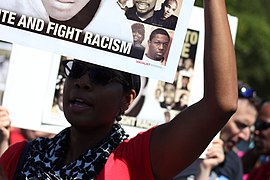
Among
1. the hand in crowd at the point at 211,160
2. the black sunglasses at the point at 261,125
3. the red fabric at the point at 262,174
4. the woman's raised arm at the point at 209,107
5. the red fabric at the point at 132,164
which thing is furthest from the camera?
the black sunglasses at the point at 261,125

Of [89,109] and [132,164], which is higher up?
[89,109]

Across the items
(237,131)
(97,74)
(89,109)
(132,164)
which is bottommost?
(237,131)

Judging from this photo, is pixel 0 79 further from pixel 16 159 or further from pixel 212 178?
pixel 212 178

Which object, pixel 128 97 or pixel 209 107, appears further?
pixel 128 97

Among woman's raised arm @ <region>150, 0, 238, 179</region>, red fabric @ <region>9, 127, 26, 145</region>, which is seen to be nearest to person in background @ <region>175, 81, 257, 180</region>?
red fabric @ <region>9, 127, 26, 145</region>

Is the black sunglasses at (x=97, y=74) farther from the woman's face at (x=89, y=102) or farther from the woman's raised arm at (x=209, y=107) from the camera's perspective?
the woman's raised arm at (x=209, y=107)

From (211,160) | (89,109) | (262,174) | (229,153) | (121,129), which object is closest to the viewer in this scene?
(89,109)

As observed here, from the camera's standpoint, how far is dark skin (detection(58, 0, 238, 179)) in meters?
2.76

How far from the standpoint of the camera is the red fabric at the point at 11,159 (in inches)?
124

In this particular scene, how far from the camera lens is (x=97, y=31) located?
2.81 meters

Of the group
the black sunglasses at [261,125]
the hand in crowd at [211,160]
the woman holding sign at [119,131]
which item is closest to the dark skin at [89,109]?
the woman holding sign at [119,131]

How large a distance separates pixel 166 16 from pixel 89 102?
44 cm

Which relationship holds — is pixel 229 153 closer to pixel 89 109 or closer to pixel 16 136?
pixel 16 136

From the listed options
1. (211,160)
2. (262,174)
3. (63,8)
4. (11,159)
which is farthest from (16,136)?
(63,8)
